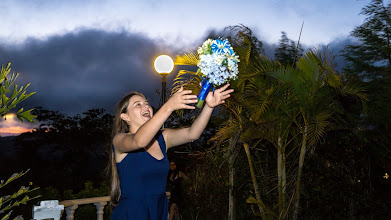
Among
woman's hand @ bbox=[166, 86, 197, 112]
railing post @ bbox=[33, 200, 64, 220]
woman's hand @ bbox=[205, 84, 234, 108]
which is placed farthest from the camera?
railing post @ bbox=[33, 200, 64, 220]

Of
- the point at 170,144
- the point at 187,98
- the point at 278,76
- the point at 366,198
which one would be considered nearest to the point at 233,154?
the point at 278,76

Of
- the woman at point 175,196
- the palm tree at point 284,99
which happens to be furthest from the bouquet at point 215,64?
the woman at point 175,196

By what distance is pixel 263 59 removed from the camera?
6.44 meters

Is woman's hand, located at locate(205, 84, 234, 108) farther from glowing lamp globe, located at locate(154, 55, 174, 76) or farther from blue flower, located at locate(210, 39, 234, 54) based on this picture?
glowing lamp globe, located at locate(154, 55, 174, 76)

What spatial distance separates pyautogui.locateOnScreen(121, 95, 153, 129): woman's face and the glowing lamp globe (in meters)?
4.52

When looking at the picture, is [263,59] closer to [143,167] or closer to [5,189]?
[143,167]

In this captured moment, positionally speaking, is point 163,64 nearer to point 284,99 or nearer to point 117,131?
point 284,99

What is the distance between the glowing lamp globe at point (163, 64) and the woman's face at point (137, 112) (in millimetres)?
4515

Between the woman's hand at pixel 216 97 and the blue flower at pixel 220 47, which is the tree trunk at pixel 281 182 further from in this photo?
the blue flower at pixel 220 47

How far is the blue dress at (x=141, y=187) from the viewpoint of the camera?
265 centimetres

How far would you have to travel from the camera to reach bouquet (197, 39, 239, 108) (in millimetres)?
2254

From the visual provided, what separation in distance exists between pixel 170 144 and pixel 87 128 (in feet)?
44.3

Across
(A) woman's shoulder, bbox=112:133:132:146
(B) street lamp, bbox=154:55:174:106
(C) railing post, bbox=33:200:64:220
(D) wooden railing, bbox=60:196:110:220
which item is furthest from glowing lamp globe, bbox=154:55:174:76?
(A) woman's shoulder, bbox=112:133:132:146

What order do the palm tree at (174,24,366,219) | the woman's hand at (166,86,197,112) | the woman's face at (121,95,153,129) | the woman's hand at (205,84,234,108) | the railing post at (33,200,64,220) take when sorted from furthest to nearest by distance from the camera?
the palm tree at (174,24,366,219), the railing post at (33,200,64,220), the woman's face at (121,95,153,129), the woman's hand at (205,84,234,108), the woman's hand at (166,86,197,112)
